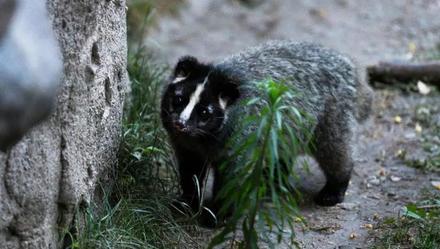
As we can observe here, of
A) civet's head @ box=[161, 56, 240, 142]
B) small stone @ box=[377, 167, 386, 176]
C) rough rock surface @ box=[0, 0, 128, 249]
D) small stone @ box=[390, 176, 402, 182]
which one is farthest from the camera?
small stone @ box=[377, 167, 386, 176]

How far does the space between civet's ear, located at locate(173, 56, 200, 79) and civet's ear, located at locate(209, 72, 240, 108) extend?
0.14 meters

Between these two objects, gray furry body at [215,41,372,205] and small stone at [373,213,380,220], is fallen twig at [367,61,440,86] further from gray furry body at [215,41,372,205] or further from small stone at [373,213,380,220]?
small stone at [373,213,380,220]

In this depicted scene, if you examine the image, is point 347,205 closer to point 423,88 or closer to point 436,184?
point 436,184

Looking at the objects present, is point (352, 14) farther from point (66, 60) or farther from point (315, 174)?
point (66, 60)

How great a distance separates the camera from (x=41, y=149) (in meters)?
4.15

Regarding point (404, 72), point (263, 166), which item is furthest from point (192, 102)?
point (404, 72)

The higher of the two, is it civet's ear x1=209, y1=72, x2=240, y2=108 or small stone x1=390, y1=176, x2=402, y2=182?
civet's ear x1=209, y1=72, x2=240, y2=108

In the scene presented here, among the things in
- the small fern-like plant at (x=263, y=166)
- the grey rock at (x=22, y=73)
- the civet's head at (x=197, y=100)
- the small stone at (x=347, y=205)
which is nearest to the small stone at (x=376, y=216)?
the small stone at (x=347, y=205)

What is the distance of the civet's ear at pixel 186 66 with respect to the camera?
5422 millimetres

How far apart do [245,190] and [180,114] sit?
3.89ft

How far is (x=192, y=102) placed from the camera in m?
5.28

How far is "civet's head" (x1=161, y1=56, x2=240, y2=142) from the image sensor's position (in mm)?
5258

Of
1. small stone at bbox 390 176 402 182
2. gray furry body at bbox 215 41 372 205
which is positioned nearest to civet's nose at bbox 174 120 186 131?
gray furry body at bbox 215 41 372 205

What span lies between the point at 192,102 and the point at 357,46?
4.67m
